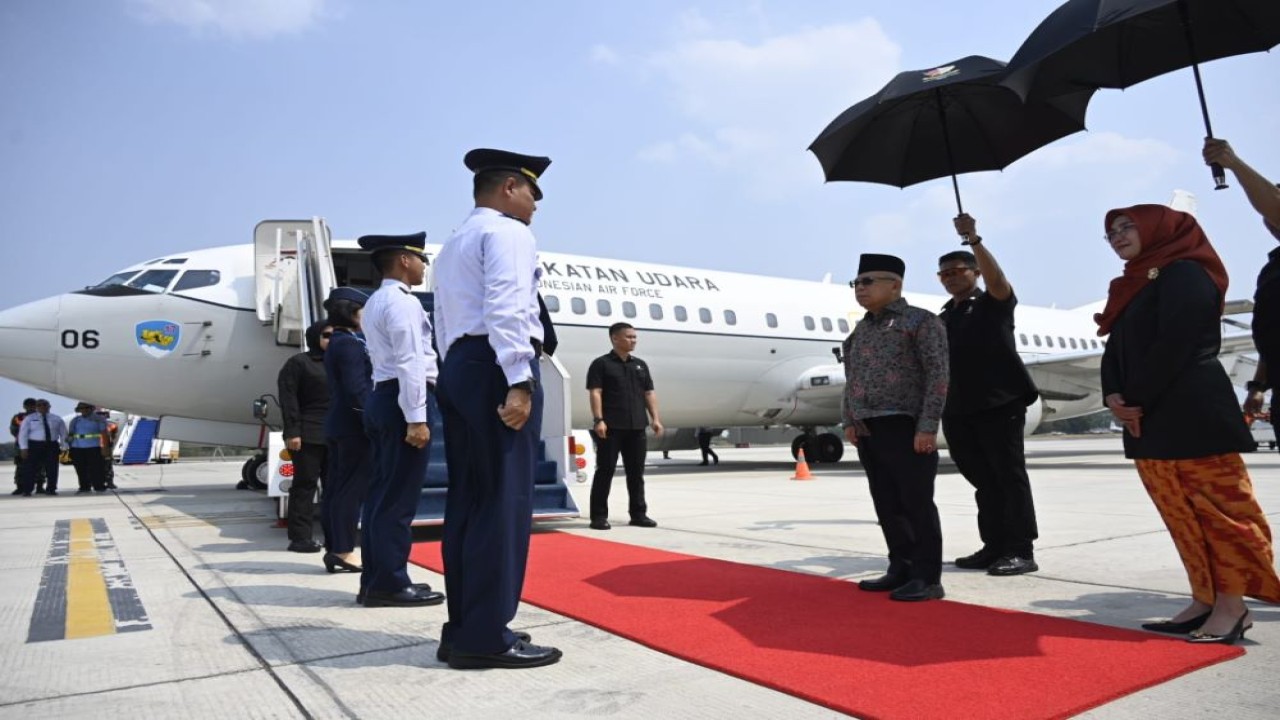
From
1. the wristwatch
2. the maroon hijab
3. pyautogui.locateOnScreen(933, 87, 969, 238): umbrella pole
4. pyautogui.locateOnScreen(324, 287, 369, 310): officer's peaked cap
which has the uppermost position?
pyautogui.locateOnScreen(933, 87, 969, 238): umbrella pole

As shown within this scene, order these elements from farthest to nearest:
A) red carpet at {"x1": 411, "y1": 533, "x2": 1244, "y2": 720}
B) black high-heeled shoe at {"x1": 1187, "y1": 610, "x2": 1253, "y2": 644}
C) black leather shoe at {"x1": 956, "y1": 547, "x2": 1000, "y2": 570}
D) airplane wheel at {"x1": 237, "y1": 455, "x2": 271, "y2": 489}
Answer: airplane wheel at {"x1": 237, "y1": 455, "x2": 271, "y2": 489} → black leather shoe at {"x1": 956, "y1": 547, "x2": 1000, "y2": 570} → black high-heeled shoe at {"x1": 1187, "y1": 610, "x2": 1253, "y2": 644} → red carpet at {"x1": 411, "y1": 533, "x2": 1244, "y2": 720}

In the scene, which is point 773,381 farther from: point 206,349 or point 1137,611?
point 1137,611

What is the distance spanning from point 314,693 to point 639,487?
14.5 feet

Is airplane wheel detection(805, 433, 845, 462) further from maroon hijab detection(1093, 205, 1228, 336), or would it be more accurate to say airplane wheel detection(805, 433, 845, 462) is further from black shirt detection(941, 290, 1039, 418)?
maroon hijab detection(1093, 205, 1228, 336)

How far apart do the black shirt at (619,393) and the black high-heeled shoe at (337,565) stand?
257 cm

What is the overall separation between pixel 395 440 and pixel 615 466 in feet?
10.0

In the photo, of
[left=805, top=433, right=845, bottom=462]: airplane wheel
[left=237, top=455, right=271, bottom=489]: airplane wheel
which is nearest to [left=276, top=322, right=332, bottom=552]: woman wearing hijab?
[left=237, top=455, right=271, bottom=489]: airplane wheel

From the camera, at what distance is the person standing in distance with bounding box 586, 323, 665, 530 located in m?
6.77

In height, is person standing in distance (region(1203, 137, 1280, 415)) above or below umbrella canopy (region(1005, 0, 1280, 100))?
below

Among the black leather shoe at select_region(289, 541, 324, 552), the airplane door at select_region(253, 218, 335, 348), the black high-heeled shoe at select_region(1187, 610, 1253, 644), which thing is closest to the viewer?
the black high-heeled shoe at select_region(1187, 610, 1253, 644)

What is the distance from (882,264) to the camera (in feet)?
13.4

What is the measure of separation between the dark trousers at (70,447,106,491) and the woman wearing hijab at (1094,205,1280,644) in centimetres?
1395

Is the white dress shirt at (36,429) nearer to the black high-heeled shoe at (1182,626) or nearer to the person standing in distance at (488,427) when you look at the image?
the person standing in distance at (488,427)

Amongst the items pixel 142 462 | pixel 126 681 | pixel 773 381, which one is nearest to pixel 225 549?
pixel 126 681
